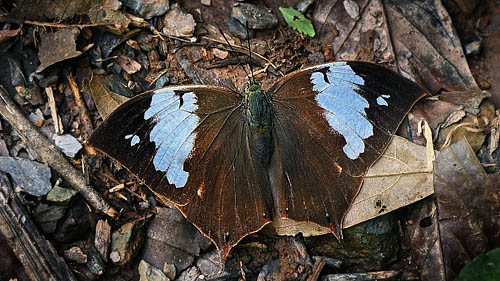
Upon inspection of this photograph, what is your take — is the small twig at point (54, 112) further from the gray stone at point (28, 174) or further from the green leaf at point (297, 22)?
the green leaf at point (297, 22)

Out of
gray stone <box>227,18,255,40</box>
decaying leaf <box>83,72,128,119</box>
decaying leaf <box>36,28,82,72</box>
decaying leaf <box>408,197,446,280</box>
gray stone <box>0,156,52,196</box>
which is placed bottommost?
decaying leaf <box>408,197,446,280</box>

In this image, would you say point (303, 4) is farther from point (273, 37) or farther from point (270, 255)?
point (270, 255)

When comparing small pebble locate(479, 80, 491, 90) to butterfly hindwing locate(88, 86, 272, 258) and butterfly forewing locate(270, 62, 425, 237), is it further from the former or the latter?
butterfly hindwing locate(88, 86, 272, 258)

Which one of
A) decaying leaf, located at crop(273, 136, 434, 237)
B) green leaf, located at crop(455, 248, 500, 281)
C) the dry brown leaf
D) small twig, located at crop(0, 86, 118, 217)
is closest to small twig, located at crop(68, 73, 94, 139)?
small twig, located at crop(0, 86, 118, 217)

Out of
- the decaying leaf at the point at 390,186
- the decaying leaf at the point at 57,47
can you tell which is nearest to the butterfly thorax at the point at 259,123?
the decaying leaf at the point at 390,186

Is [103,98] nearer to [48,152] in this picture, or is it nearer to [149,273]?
[48,152]

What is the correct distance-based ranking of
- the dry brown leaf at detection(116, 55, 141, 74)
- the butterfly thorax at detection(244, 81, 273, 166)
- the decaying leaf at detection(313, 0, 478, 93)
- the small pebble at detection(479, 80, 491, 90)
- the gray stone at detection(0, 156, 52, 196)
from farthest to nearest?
the small pebble at detection(479, 80, 491, 90) → the decaying leaf at detection(313, 0, 478, 93) → the dry brown leaf at detection(116, 55, 141, 74) → the gray stone at detection(0, 156, 52, 196) → the butterfly thorax at detection(244, 81, 273, 166)

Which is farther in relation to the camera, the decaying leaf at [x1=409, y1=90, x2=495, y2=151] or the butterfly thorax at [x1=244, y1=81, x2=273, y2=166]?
the decaying leaf at [x1=409, y1=90, x2=495, y2=151]
